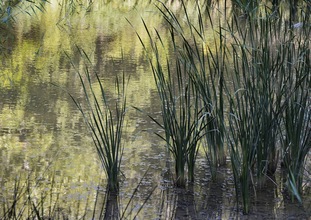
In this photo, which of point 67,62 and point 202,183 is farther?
point 67,62

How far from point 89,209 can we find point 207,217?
0.52 meters

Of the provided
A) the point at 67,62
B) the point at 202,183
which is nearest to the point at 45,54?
the point at 67,62

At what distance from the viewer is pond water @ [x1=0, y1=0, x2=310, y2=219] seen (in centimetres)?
287

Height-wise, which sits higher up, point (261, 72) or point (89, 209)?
point (261, 72)

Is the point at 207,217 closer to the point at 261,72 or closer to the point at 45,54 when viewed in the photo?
the point at 261,72

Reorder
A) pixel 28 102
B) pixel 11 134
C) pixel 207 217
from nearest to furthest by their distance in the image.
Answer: pixel 207 217 → pixel 11 134 → pixel 28 102

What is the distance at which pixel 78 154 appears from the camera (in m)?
3.48

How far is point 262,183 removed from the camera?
10.1ft

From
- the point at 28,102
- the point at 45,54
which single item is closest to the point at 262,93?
the point at 28,102

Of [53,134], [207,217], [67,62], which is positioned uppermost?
[67,62]

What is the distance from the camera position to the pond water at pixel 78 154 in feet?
9.43

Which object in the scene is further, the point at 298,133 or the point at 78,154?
the point at 78,154

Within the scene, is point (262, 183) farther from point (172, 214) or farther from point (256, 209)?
point (172, 214)

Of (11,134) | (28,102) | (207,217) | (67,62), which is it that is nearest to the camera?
(207,217)
